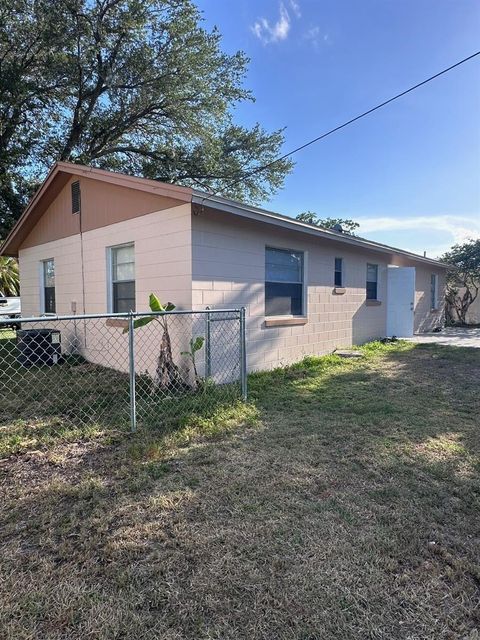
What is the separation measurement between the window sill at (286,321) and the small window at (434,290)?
9368 millimetres

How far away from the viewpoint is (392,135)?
9.60 m

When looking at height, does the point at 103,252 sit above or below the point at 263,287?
above

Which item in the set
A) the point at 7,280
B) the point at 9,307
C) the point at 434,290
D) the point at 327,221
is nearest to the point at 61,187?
the point at 9,307

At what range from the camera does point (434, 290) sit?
595 inches

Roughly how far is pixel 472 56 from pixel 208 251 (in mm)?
4222

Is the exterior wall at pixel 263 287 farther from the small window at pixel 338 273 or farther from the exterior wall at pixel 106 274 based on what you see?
the exterior wall at pixel 106 274

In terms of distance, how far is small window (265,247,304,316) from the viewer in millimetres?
7195

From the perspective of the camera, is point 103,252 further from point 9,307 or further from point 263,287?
point 9,307

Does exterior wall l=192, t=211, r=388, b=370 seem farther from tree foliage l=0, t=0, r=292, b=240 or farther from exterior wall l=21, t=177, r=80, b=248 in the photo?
tree foliage l=0, t=0, r=292, b=240

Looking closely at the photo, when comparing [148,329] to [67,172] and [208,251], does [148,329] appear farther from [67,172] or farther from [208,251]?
[67,172]

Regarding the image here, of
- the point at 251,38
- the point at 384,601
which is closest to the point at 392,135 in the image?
the point at 251,38

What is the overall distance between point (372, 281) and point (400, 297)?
4.12ft

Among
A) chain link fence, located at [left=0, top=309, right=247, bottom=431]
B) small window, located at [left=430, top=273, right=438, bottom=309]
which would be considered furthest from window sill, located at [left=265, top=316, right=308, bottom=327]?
small window, located at [left=430, top=273, right=438, bottom=309]

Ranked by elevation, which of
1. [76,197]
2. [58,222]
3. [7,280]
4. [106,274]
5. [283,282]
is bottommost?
[283,282]
